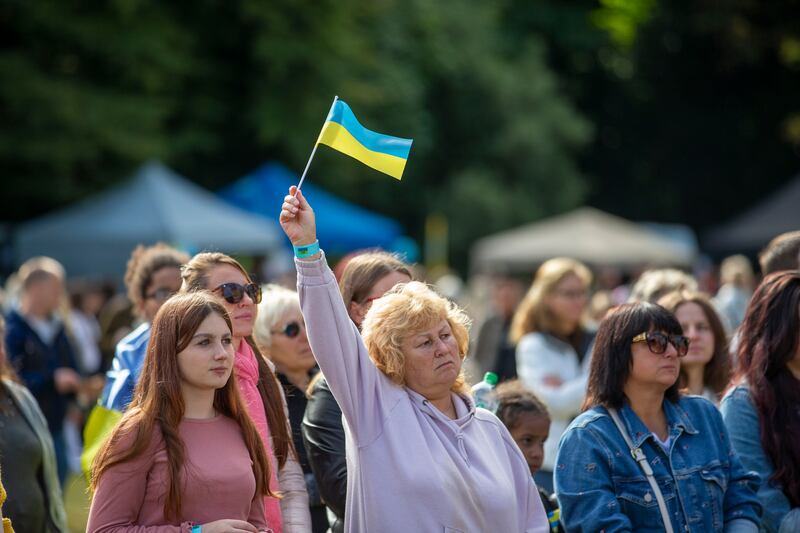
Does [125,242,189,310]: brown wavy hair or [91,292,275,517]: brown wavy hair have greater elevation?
[125,242,189,310]: brown wavy hair

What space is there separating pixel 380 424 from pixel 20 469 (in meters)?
2.10

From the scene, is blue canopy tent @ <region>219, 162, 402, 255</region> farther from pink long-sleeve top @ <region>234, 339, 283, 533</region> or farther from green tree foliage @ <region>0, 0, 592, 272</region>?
pink long-sleeve top @ <region>234, 339, 283, 533</region>

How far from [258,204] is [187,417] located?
16.3 m

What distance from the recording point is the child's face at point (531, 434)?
17.7 ft

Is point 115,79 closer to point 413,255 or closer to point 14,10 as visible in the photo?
point 14,10

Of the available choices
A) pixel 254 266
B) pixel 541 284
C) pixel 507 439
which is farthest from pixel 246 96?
pixel 507 439

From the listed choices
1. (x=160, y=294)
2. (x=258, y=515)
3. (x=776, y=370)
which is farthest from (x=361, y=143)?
(x=776, y=370)

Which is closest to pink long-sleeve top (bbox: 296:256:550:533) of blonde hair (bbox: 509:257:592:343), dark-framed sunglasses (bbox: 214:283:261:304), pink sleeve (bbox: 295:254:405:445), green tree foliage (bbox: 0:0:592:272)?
pink sleeve (bbox: 295:254:405:445)

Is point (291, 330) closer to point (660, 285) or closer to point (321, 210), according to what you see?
point (660, 285)

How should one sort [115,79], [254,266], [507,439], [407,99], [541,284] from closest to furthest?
[507,439]
[541,284]
[254,266]
[115,79]
[407,99]

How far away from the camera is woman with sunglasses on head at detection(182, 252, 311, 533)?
4.46 meters

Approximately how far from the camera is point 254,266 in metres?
18.8

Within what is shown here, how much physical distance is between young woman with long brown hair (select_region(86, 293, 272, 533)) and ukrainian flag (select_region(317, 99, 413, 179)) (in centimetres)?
78

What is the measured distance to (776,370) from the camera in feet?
16.4
